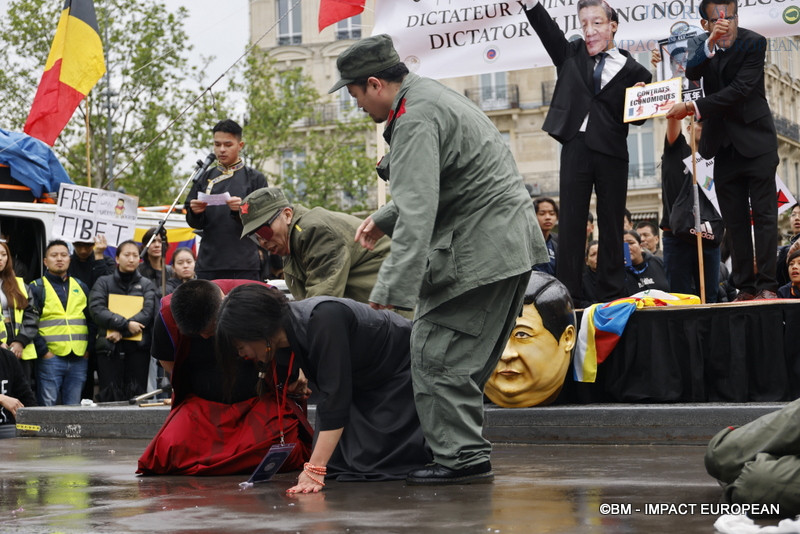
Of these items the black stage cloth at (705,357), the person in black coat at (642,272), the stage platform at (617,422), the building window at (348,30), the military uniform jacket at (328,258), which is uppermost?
the building window at (348,30)

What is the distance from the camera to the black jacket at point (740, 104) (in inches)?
335

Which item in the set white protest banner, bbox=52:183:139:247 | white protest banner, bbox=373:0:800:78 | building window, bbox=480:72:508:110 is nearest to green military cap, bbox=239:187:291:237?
white protest banner, bbox=373:0:800:78

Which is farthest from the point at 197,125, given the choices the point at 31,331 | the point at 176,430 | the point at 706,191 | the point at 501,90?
the point at 176,430

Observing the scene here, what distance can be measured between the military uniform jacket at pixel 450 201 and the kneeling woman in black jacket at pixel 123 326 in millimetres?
6771

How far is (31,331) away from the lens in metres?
11.7

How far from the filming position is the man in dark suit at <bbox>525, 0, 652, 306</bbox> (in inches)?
344

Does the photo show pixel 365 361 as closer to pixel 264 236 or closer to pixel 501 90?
pixel 264 236

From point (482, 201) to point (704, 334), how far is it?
3051mm

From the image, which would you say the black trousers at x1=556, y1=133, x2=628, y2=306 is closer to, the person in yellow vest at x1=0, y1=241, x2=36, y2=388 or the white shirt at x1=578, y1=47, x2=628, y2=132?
the white shirt at x1=578, y1=47, x2=628, y2=132

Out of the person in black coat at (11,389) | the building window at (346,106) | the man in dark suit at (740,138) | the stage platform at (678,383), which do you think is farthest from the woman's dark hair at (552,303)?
the building window at (346,106)

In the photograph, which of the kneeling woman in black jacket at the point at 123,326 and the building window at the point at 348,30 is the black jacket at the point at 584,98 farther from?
the building window at the point at 348,30

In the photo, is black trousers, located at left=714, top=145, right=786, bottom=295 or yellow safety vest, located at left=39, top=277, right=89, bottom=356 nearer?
black trousers, located at left=714, top=145, right=786, bottom=295

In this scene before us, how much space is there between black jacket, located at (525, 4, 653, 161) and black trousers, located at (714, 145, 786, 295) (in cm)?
72

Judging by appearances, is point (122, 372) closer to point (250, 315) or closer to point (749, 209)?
point (749, 209)
